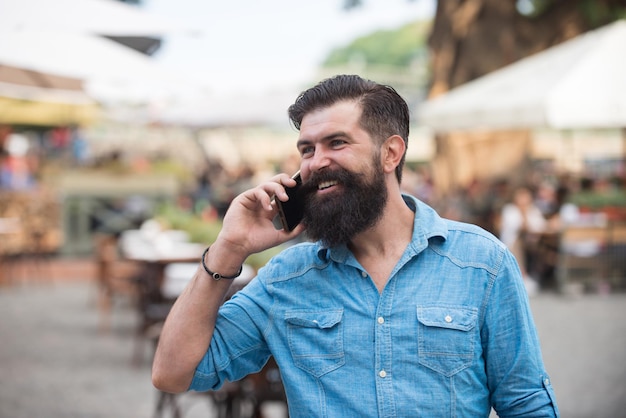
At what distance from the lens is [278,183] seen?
241 centimetres

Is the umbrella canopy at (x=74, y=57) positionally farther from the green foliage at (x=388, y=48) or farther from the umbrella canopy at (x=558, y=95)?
the green foliage at (x=388, y=48)

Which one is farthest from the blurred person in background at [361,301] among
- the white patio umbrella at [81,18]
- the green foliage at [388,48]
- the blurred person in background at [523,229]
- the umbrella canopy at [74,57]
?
the green foliage at [388,48]

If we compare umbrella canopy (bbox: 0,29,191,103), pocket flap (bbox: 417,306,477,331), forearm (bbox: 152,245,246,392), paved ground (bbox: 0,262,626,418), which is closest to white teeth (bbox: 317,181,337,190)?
forearm (bbox: 152,245,246,392)

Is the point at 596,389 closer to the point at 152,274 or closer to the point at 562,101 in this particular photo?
the point at 562,101

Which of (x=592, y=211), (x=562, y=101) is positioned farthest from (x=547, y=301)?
(x=562, y=101)

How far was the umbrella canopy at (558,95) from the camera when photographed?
29.2 feet

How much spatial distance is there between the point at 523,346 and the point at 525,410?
17cm

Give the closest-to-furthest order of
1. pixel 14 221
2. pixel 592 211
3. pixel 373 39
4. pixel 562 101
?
pixel 562 101 → pixel 592 211 → pixel 14 221 → pixel 373 39

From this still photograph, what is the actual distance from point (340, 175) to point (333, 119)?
16 centimetres

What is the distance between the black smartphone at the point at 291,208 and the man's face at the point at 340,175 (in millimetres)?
51

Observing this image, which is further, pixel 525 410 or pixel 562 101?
pixel 562 101

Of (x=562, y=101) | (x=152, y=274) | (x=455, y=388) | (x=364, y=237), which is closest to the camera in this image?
(x=455, y=388)

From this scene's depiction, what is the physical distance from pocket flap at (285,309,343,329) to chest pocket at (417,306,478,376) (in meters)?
0.23

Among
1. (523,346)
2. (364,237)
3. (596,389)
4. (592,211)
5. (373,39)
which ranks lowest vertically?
(596,389)
